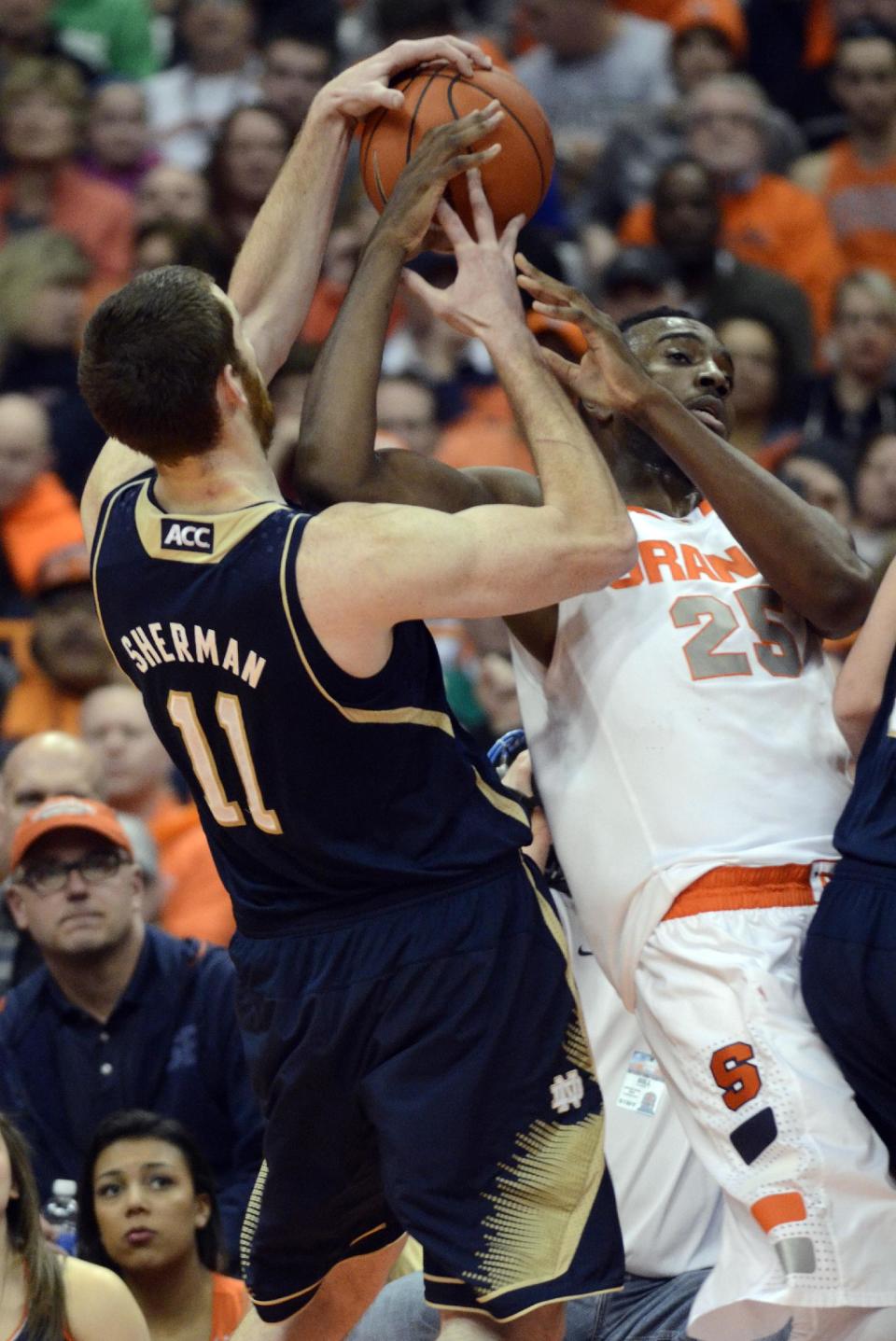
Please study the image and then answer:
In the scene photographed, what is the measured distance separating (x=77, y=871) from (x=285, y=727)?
266 cm

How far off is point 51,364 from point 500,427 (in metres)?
2.11

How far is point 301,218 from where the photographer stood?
4562mm

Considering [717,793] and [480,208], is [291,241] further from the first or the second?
[717,793]

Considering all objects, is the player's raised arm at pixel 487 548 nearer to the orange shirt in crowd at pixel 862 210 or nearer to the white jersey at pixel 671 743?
the white jersey at pixel 671 743

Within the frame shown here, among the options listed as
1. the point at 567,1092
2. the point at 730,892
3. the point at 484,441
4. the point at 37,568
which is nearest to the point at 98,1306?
the point at 567,1092

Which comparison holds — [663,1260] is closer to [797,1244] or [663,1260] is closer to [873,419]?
[797,1244]

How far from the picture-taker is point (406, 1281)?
16.0 feet

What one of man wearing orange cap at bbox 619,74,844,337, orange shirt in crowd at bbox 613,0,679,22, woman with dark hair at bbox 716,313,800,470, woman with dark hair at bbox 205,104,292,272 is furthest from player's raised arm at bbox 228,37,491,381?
orange shirt in crowd at bbox 613,0,679,22

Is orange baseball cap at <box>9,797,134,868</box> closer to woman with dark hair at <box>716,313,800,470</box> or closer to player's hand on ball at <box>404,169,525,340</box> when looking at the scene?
player's hand on ball at <box>404,169,525,340</box>

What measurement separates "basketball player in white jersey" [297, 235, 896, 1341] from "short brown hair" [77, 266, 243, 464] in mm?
345

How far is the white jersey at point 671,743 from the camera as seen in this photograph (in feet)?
13.5

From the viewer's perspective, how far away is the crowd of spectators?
6.23m

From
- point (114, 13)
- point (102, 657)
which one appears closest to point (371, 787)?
point (102, 657)

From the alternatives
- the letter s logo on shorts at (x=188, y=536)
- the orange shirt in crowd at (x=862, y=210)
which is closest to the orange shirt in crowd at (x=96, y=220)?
the orange shirt in crowd at (x=862, y=210)
